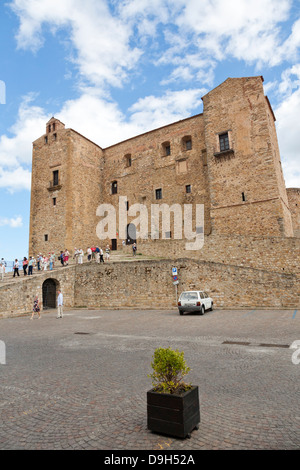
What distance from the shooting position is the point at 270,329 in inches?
398

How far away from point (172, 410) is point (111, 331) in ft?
26.9

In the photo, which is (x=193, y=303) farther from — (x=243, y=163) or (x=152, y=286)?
(x=243, y=163)

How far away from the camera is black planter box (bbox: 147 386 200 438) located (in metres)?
3.15

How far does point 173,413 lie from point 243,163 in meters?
24.4

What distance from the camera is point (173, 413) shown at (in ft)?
10.5

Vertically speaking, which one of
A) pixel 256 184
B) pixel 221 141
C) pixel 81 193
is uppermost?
pixel 221 141

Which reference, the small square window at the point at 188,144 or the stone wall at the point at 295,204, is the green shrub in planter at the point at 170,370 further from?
the stone wall at the point at 295,204

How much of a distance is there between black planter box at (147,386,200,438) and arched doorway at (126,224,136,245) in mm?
29413

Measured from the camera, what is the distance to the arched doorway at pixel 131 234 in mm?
32844
